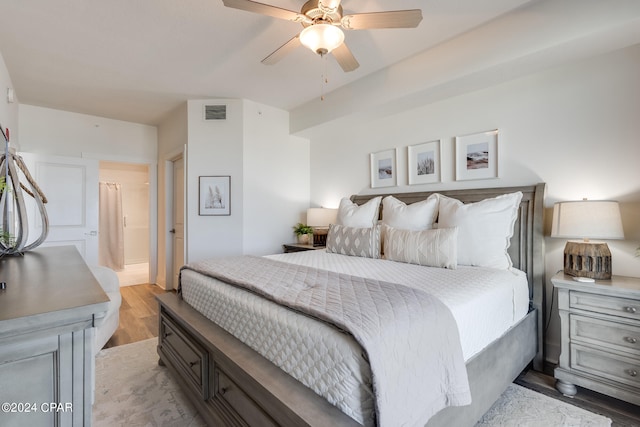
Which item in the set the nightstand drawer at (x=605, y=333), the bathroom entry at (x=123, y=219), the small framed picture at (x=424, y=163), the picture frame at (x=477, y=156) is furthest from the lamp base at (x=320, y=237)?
the bathroom entry at (x=123, y=219)

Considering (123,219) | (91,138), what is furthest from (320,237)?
(123,219)

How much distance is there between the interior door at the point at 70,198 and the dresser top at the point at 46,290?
3613 mm

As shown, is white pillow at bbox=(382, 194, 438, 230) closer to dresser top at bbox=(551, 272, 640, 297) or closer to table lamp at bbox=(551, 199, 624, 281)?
table lamp at bbox=(551, 199, 624, 281)

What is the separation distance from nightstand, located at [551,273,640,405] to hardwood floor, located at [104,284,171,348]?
138 inches

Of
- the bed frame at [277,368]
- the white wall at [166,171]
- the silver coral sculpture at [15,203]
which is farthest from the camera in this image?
the white wall at [166,171]

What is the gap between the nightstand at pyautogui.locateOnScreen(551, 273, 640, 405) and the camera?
1.83 meters

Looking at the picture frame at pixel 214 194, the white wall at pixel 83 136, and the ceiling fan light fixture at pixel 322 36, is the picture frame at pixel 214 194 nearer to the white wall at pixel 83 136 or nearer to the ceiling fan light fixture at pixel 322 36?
the white wall at pixel 83 136

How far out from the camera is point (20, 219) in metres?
1.28

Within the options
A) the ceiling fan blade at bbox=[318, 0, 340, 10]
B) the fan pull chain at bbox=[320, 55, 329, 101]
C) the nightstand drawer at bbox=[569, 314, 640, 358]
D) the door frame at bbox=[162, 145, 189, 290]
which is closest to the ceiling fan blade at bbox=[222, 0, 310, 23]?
the ceiling fan blade at bbox=[318, 0, 340, 10]

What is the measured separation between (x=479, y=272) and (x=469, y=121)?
1.59 meters

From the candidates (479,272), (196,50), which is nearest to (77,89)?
(196,50)

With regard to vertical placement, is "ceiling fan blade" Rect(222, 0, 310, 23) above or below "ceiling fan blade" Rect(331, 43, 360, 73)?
above

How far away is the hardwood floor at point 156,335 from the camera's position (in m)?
1.86

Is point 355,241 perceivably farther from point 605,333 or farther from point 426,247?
point 605,333
